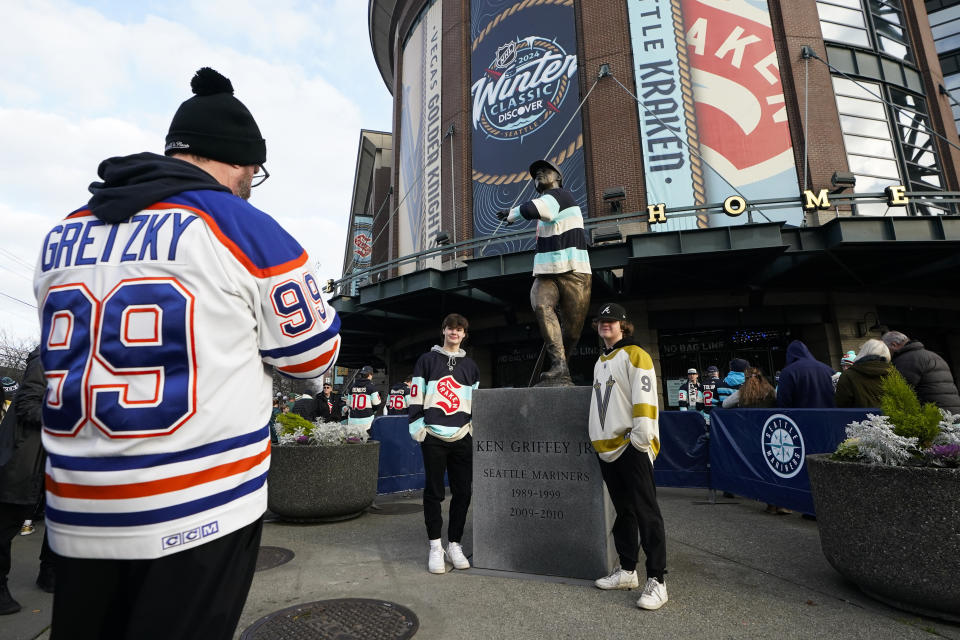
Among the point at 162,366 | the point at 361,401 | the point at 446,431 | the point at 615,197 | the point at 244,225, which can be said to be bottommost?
the point at 446,431

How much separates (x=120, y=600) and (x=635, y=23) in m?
22.3

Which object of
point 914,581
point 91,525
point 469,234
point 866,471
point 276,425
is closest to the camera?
point 91,525

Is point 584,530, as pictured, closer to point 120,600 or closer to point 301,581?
point 301,581

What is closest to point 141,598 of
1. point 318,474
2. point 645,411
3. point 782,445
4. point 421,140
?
point 645,411

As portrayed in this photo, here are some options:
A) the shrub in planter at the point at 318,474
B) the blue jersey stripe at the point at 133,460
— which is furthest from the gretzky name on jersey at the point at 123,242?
the shrub in planter at the point at 318,474

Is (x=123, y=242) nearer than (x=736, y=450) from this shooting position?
Yes

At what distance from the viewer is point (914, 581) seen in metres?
3.16

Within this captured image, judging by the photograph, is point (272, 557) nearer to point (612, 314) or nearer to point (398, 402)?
point (612, 314)

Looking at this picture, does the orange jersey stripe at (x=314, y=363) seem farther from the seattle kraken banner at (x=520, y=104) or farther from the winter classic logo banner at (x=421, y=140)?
the winter classic logo banner at (x=421, y=140)

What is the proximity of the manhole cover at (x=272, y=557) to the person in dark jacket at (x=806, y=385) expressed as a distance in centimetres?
600

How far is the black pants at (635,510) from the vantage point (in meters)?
3.66

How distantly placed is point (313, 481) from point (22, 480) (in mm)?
2841

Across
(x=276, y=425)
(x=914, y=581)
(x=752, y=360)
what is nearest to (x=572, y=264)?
(x=914, y=581)

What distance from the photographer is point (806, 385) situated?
6.54 meters
